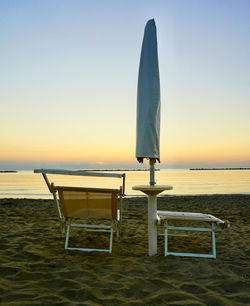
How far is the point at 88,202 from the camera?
3.85 meters

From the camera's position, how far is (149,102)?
3523mm

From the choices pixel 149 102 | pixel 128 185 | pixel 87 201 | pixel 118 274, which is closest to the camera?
pixel 118 274

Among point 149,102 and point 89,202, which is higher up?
point 149,102

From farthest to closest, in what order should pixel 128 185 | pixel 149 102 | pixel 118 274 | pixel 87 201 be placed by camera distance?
pixel 128 185 → pixel 87 201 → pixel 149 102 → pixel 118 274

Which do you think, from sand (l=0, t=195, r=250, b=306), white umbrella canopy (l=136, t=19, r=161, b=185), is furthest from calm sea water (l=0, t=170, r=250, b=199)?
white umbrella canopy (l=136, t=19, r=161, b=185)

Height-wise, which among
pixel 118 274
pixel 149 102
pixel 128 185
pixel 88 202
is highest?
pixel 149 102

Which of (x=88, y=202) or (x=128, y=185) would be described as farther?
(x=128, y=185)

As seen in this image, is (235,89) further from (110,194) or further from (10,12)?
(110,194)

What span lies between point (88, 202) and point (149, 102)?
60.3 inches

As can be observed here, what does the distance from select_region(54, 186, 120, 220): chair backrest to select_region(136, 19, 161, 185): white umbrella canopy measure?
655 mm

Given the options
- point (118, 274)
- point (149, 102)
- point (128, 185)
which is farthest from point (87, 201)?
point (128, 185)

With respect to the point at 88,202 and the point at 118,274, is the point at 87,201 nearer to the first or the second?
the point at 88,202

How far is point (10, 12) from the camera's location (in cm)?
982

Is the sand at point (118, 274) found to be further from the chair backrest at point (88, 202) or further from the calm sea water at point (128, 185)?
the calm sea water at point (128, 185)
